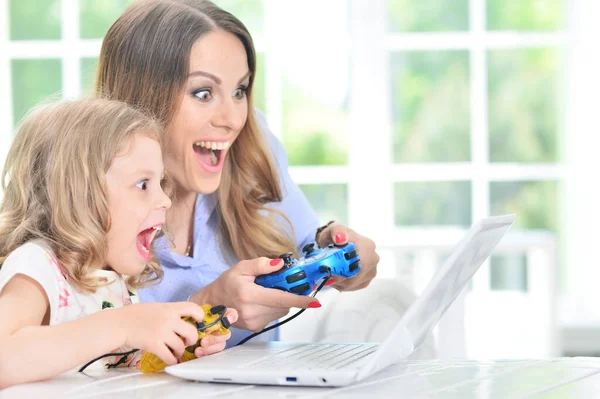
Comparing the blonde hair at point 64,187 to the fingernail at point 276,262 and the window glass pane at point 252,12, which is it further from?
the window glass pane at point 252,12

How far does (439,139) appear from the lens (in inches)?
125

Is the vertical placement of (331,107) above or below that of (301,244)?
above

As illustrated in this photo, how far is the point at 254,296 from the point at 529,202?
230 centimetres

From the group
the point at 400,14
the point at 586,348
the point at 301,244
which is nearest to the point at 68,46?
the point at 400,14

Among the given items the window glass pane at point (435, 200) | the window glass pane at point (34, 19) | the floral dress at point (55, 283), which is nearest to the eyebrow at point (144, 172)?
the floral dress at point (55, 283)

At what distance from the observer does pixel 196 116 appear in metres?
1.36

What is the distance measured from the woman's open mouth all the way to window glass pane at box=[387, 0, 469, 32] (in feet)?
6.16

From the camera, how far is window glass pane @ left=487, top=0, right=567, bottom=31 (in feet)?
10.3

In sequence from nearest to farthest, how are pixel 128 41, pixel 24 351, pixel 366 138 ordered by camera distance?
pixel 24 351
pixel 128 41
pixel 366 138

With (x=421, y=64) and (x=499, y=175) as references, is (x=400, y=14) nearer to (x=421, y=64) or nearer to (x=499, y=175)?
(x=421, y=64)

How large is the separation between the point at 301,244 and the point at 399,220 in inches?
63.5

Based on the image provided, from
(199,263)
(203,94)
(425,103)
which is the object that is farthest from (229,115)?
(425,103)

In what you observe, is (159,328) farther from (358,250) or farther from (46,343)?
(358,250)

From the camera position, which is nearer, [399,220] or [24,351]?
[24,351]
